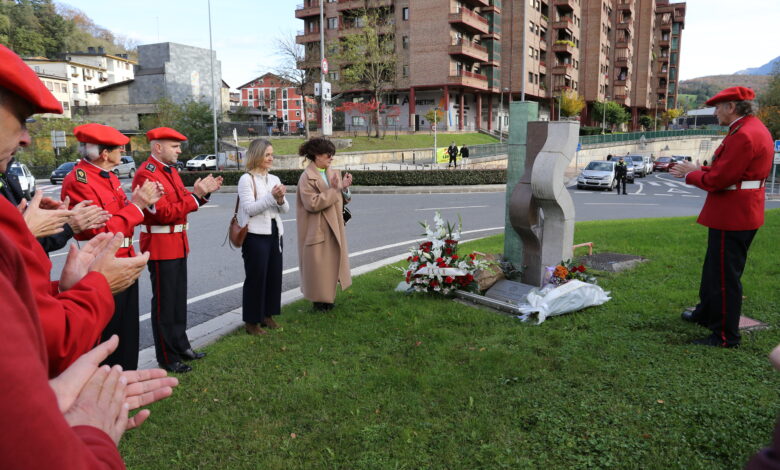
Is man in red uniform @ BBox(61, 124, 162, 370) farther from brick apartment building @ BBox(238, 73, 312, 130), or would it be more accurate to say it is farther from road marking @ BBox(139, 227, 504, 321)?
brick apartment building @ BBox(238, 73, 312, 130)

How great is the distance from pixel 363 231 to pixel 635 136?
202 ft

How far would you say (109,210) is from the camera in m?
3.94

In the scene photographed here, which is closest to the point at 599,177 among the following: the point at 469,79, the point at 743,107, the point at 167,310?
the point at 743,107

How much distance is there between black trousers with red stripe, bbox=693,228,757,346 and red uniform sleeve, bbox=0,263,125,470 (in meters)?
4.85

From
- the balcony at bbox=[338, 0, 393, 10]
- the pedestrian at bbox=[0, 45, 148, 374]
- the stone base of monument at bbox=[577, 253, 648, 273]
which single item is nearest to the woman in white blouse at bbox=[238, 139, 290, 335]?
the pedestrian at bbox=[0, 45, 148, 374]

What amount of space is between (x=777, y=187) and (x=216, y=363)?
36563mm

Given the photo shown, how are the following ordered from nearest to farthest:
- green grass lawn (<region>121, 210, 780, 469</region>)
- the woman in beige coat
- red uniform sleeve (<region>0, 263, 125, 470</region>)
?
red uniform sleeve (<region>0, 263, 125, 470</region>), green grass lawn (<region>121, 210, 780, 469</region>), the woman in beige coat

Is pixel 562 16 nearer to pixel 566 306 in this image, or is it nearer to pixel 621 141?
pixel 621 141

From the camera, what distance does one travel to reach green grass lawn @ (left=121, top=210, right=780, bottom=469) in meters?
3.20

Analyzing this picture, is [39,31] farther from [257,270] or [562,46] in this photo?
[257,270]

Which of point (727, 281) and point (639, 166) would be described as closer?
point (727, 281)

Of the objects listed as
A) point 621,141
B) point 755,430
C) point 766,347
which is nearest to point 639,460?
point 755,430

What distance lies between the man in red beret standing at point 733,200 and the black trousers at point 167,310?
4.63 metres

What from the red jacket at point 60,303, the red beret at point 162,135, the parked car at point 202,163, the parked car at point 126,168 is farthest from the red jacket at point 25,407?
the parked car at point 126,168
